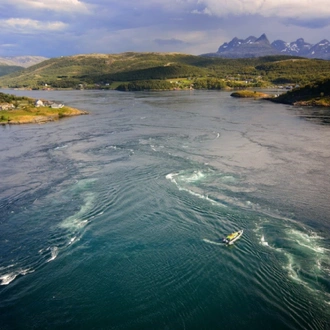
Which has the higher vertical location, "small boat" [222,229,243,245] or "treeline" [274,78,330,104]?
"small boat" [222,229,243,245]

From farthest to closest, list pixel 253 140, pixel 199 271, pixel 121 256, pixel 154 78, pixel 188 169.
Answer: pixel 154 78 → pixel 253 140 → pixel 188 169 → pixel 121 256 → pixel 199 271

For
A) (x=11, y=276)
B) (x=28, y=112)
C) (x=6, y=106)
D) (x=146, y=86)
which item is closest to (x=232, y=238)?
(x=11, y=276)

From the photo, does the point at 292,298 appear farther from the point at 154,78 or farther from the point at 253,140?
the point at 154,78

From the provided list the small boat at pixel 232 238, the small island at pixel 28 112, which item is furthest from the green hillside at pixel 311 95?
the small boat at pixel 232 238

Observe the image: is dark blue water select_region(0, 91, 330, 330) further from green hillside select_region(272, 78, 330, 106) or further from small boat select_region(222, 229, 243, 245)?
green hillside select_region(272, 78, 330, 106)

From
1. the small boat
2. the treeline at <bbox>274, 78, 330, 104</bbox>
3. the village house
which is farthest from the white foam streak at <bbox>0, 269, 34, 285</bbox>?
the treeline at <bbox>274, 78, 330, 104</bbox>

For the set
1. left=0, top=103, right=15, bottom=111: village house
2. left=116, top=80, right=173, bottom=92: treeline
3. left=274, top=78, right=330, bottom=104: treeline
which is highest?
left=0, top=103, right=15, bottom=111: village house

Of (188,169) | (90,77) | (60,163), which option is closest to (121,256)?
(188,169)

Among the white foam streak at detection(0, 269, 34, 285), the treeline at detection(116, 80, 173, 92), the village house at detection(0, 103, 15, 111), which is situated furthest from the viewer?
the treeline at detection(116, 80, 173, 92)
